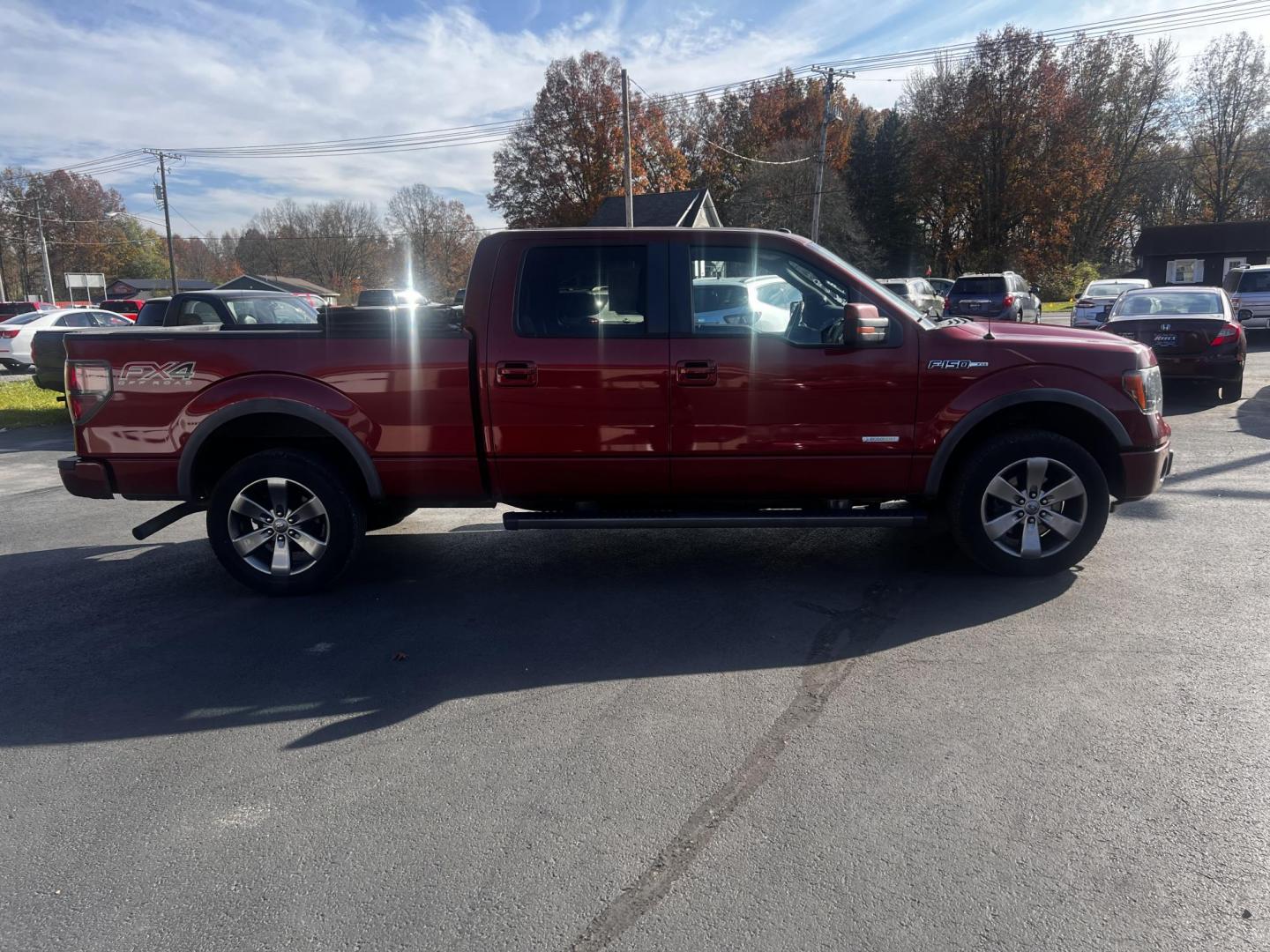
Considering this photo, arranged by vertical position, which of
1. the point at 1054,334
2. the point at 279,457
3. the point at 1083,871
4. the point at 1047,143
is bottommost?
the point at 1083,871

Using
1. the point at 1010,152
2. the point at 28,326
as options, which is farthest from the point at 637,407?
the point at 1010,152

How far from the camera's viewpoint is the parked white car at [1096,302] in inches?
866

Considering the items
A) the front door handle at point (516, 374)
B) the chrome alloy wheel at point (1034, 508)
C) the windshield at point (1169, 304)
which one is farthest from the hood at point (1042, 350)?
the windshield at point (1169, 304)

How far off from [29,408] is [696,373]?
14290 mm

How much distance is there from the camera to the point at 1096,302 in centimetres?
2314

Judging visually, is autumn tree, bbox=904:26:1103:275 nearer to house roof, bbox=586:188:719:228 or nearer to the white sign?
house roof, bbox=586:188:719:228

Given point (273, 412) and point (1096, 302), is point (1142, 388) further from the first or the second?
point (1096, 302)

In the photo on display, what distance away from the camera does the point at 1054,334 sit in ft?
17.5

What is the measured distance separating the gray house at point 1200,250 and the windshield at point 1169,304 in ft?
114

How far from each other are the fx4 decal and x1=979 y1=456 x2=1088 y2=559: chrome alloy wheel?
471 centimetres

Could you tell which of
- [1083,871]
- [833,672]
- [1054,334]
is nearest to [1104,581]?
[1054,334]

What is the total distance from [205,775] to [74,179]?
312 ft

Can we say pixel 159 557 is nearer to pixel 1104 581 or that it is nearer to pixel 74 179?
pixel 1104 581

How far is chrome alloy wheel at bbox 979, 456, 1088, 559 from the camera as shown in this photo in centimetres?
509
